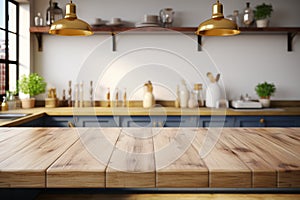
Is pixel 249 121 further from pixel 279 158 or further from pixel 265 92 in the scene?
pixel 279 158

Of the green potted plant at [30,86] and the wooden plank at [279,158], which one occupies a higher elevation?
the green potted plant at [30,86]

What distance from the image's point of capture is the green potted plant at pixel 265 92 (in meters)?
3.80

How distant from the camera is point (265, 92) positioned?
3.79 meters

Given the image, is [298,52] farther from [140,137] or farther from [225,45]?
[140,137]

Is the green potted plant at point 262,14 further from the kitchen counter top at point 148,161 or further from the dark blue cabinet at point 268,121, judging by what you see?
the kitchen counter top at point 148,161

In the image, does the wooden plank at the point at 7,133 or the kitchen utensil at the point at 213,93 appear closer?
the wooden plank at the point at 7,133

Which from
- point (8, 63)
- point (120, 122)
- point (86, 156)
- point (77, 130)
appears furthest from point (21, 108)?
point (86, 156)

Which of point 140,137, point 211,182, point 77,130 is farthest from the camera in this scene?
point 77,130

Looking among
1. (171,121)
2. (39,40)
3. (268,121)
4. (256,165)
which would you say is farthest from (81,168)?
(39,40)

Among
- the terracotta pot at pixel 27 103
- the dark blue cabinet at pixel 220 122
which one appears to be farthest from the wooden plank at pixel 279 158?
the terracotta pot at pixel 27 103

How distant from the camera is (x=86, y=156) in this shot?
1.21 m

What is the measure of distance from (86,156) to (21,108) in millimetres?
2771

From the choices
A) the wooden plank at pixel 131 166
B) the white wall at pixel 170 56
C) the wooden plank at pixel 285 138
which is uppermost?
the white wall at pixel 170 56

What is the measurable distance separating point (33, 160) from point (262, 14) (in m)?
3.35
